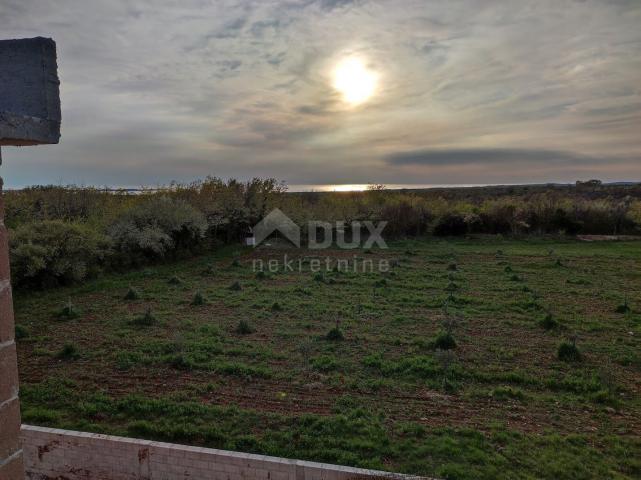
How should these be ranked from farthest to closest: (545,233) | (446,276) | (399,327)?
(545,233) → (446,276) → (399,327)

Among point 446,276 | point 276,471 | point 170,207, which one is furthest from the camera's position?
point 170,207

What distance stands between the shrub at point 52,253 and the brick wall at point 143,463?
592 centimetres

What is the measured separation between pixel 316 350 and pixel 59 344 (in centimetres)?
373

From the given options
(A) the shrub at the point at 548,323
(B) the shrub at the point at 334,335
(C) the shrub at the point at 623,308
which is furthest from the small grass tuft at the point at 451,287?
(B) the shrub at the point at 334,335

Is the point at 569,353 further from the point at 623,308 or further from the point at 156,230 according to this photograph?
the point at 156,230

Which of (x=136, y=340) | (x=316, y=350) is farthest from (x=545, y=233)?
(x=136, y=340)

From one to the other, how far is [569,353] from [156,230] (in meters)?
10.9

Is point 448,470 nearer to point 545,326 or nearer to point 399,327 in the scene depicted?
point 399,327

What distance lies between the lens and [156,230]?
40.8ft

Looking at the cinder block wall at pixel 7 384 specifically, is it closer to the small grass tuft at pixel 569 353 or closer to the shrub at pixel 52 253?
the small grass tuft at pixel 569 353

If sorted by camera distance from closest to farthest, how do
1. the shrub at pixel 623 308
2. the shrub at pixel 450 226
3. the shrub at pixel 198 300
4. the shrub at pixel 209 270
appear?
the shrub at pixel 623 308
the shrub at pixel 198 300
the shrub at pixel 209 270
the shrub at pixel 450 226

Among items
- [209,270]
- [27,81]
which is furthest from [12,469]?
[209,270]

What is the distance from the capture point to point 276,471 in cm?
318

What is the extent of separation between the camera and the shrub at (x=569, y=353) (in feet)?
18.1
